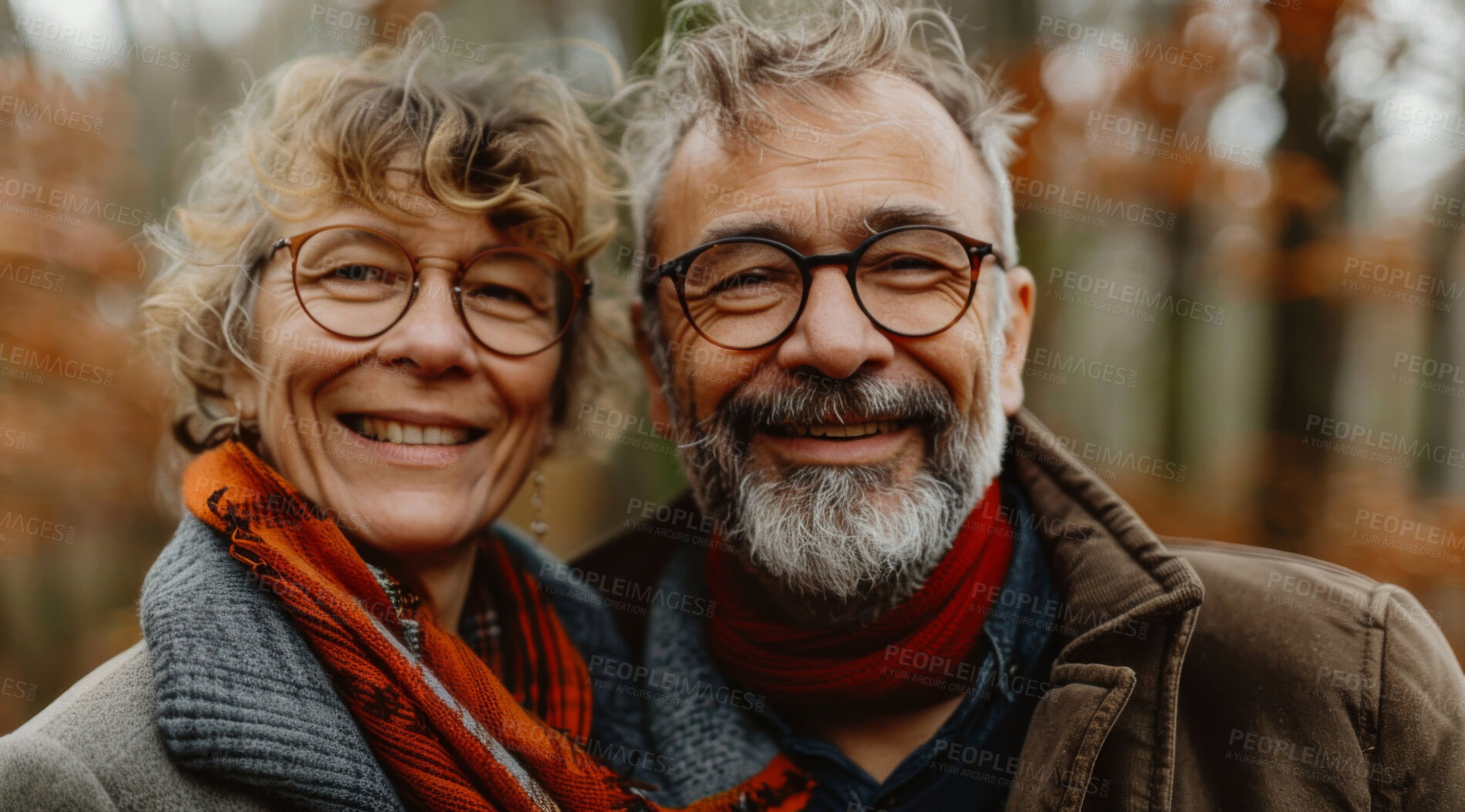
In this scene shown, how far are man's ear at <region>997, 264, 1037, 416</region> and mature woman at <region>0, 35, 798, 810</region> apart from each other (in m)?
1.17

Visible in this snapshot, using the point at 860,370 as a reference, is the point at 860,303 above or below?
above

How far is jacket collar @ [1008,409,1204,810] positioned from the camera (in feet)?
5.79

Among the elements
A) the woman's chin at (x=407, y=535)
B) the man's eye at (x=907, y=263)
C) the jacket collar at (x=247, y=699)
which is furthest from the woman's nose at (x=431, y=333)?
the man's eye at (x=907, y=263)

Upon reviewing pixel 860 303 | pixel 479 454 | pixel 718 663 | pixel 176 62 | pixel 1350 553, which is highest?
pixel 176 62

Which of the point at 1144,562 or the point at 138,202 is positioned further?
the point at 138,202

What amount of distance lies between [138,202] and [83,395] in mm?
1258

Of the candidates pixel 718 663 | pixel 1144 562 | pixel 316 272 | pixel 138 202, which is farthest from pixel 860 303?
pixel 138 202

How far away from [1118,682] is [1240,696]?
403 mm

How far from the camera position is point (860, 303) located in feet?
6.56

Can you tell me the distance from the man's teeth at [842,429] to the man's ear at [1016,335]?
0.41 meters

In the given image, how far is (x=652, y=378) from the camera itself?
2.48 metres

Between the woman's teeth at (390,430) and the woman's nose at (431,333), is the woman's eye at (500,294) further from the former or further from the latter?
the woman's teeth at (390,430)

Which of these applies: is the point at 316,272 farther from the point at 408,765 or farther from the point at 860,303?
the point at 860,303

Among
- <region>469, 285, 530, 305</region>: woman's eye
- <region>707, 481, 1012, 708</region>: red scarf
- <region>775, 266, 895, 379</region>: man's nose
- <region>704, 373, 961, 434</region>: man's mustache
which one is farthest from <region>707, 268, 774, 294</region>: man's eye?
<region>707, 481, 1012, 708</region>: red scarf
